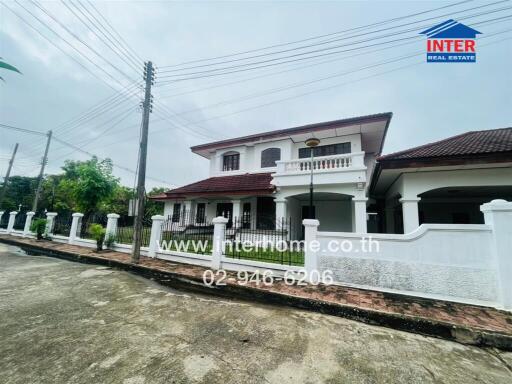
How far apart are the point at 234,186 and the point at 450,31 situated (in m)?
10.3

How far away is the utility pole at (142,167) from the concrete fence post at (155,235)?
482 millimetres

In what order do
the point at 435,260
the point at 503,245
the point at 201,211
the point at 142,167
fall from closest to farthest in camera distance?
the point at 503,245
the point at 435,260
the point at 142,167
the point at 201,211

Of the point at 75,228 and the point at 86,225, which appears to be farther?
the point at 86,225

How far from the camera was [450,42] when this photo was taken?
668 centimetres

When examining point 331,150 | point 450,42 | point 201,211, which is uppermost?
point 450,42

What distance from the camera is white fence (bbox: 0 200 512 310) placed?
12.5ft

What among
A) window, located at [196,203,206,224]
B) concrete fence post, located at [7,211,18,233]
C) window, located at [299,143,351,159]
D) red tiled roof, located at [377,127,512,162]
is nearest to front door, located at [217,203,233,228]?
window, located at [196,203,206,224]

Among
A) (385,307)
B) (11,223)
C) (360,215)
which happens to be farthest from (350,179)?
(11,223)

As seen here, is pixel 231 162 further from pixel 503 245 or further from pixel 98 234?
pixel 503 245

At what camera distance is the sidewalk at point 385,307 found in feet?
10.3

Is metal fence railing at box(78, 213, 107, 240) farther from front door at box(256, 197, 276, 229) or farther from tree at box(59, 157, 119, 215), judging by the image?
front door at box(256, 197, 276, 229)

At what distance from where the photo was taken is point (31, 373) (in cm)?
221

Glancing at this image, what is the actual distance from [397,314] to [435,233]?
1986 millimetres

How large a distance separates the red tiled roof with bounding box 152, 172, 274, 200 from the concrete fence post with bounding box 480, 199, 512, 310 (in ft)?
23.5
